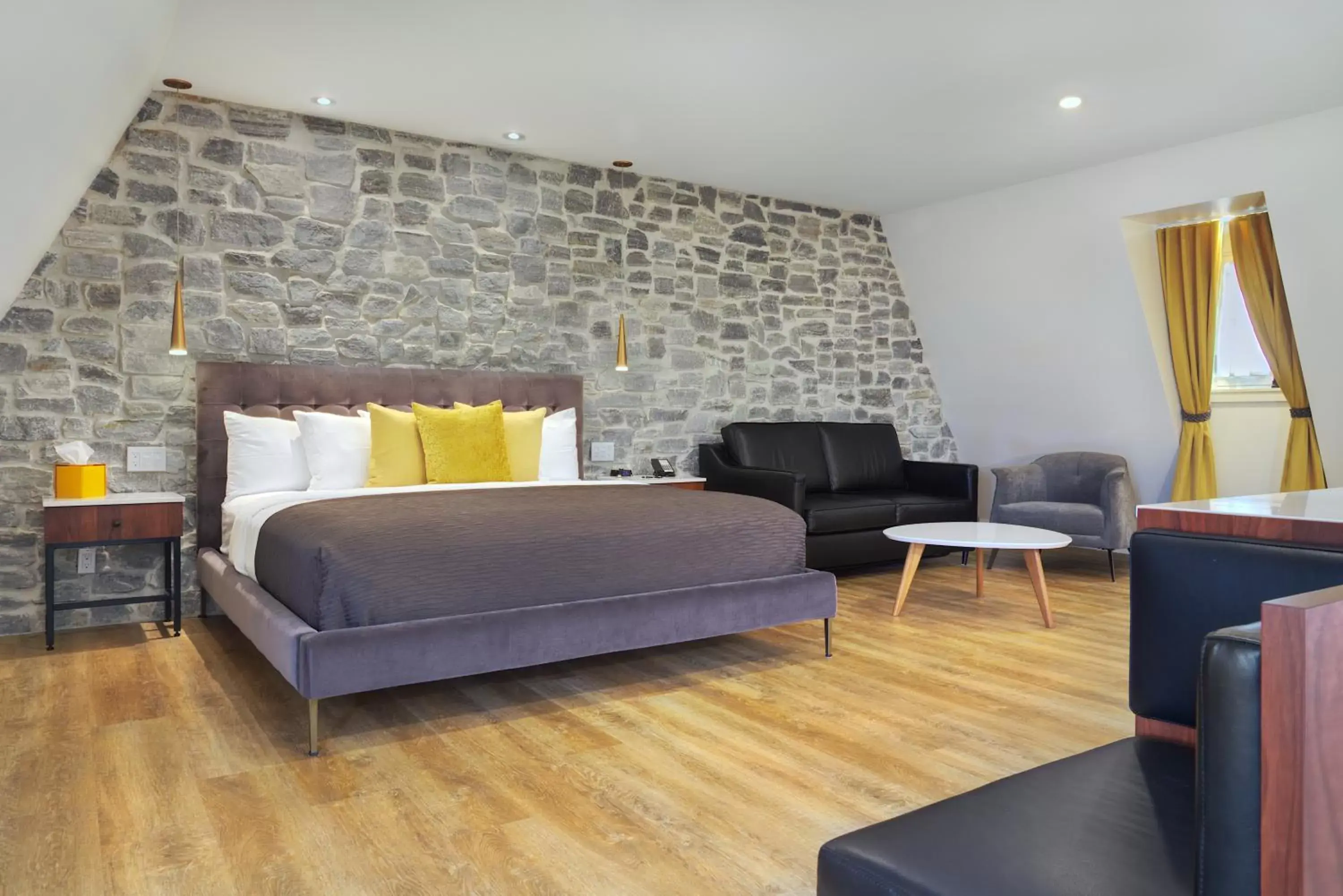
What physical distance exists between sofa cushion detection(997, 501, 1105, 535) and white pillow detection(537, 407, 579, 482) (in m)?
2.85

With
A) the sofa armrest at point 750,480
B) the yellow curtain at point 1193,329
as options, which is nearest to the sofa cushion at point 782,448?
the sofa armrest at point 750,480

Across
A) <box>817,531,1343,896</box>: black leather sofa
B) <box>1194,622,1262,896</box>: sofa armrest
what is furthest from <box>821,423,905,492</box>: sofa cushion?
<box>1194,622,1262,896</box>: sofa armrest

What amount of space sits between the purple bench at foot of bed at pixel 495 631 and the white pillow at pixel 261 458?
0.50m

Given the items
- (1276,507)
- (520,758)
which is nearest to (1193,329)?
(1276,507)

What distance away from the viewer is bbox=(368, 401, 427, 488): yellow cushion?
438cm

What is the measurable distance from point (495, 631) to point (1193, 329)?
5007 mm

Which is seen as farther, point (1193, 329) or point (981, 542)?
point (1193, 329)

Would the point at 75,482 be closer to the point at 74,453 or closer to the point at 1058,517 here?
the point at 74,453

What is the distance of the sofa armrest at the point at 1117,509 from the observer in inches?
223

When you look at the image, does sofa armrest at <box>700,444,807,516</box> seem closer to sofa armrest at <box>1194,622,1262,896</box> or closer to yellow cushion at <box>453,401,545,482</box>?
yellow cushion at <box>453,401,545,482</box>

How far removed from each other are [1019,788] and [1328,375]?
16.3 feet

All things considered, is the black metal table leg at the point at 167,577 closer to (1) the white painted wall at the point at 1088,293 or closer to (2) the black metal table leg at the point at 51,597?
(2) the black metal table leg at the point at 51,597

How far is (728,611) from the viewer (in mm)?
3600

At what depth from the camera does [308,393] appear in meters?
4.71
